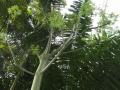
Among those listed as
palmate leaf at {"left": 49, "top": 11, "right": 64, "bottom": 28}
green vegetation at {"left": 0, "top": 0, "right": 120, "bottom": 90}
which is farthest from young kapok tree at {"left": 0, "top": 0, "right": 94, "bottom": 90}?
palmate leaf at {"left": 49, "top": 11, "right": 64, "bottom": 28}

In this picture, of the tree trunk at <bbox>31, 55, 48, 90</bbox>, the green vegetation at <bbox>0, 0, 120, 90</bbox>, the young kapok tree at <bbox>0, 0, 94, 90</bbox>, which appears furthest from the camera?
the young kapok tree at <bbox>0, 0, 94, 90</bbox>

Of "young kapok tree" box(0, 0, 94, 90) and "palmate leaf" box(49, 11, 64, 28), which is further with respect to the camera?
"young kapok tree" box(0, 0, 94, 90)

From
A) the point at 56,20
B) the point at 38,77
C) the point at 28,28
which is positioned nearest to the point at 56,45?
the point at 28,28

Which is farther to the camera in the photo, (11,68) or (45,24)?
(11,68)

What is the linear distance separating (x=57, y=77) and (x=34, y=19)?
1.88 meters

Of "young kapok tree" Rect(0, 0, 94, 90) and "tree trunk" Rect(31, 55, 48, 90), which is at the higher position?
"young kapok tree" Rect(0, 0, 94, 90)

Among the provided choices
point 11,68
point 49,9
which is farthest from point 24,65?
point 49,9

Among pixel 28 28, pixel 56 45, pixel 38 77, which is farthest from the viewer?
pixel 28 28

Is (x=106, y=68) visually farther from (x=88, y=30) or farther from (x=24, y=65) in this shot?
(x=24, y=65)

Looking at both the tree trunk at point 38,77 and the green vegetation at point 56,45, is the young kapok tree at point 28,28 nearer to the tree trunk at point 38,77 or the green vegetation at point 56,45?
the green vegetation at point 56,45

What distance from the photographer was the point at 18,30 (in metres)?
11.9

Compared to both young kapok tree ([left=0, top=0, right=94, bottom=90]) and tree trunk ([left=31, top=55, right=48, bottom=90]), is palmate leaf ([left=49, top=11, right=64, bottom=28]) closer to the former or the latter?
young kapok tree ([left=0, top=0, right=94, bottom=90])

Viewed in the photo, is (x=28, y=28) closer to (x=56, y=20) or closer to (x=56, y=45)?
(x=56, y=45)

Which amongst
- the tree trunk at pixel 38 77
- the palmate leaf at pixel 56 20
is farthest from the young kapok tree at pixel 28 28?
the tree trunk at pixel 38 77
